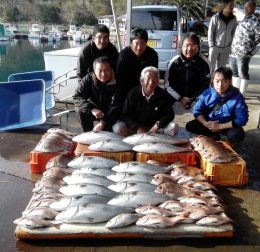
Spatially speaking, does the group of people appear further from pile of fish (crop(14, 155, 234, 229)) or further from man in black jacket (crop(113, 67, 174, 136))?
pile of fish (crop(14, 155, 234, 229))

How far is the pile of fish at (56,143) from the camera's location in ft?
13.4

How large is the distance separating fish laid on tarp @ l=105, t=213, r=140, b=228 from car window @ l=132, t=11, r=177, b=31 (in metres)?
7.13

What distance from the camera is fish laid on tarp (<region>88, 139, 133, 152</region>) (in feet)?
13.3

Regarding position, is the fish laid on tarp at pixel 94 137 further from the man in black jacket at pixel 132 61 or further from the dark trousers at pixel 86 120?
the man in black jacket at pixel 132 61

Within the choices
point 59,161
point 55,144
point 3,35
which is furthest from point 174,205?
point 3,35

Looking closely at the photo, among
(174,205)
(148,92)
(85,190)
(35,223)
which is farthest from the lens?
(148,92)

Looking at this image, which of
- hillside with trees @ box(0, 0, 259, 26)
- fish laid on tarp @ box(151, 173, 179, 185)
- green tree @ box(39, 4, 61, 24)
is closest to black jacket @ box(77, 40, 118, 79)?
fish laid on tarp @ box(151, 173, 179, 185)

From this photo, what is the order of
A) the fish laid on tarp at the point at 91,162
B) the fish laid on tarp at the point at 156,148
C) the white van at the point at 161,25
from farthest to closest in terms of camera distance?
the white van at the point at 161,25
the fish laid on tarp at the point at 156,148
the fish laid on tarp at the point at 91,162

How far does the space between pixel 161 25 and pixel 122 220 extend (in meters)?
7.32

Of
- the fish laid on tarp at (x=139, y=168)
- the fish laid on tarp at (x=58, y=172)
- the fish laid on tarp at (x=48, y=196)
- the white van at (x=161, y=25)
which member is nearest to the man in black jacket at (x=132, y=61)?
the fish laid on tarp at (x=139, y=168)

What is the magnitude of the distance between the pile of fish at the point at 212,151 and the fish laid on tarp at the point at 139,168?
20.2 inches

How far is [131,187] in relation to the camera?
3320mm

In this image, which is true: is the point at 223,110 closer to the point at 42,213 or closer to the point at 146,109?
the point at 146,109

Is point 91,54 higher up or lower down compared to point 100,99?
higher up
